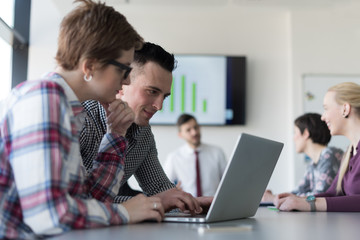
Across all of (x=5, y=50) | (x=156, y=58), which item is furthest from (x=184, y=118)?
(x=156, y=58)

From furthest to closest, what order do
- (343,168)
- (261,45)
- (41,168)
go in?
(261,45) → (343,168) → (41,168)

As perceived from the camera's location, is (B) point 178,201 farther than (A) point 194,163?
No

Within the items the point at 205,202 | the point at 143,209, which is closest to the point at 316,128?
the point at 205,202

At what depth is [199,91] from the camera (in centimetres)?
514

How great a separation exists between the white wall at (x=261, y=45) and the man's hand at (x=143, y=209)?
155 inches

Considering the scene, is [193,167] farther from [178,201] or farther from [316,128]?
[178,201]

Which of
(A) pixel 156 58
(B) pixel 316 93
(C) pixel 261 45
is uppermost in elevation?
(C) pixel 261 45

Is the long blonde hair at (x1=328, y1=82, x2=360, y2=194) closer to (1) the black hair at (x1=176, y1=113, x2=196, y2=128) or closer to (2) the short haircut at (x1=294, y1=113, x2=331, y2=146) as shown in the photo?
(2) the short haircut at (x1=294, y1=113, x2=331, y2=146)

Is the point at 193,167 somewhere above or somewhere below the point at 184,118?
below

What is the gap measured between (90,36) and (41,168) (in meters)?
0.39

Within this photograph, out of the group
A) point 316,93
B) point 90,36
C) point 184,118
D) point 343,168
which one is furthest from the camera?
point 316,93

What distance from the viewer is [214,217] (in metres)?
1.24

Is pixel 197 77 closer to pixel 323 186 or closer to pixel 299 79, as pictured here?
pixel 299 79

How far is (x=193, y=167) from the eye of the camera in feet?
15.8
